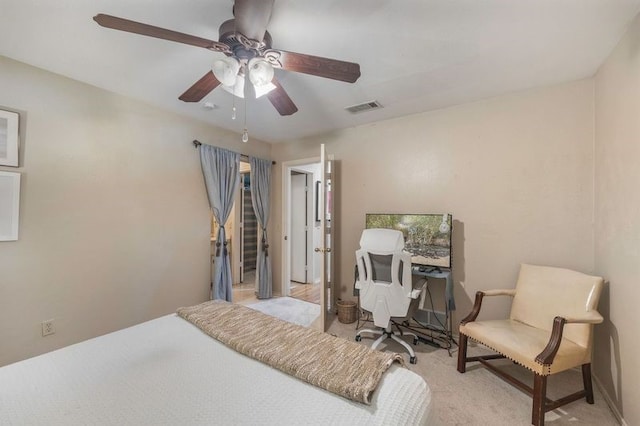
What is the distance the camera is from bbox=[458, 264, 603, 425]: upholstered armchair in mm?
1676

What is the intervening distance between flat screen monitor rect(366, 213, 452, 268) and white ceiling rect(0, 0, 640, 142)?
1.25 meters

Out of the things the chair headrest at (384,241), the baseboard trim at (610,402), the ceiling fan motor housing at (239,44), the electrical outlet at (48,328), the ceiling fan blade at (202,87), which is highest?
the ceiling fan motor housing at (239,44)

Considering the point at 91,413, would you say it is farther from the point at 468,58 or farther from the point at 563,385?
the point at 563,385

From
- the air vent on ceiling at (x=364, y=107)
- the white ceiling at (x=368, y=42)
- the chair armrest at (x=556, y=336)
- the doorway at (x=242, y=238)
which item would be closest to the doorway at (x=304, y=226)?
the doorway at (x=242, y=238)

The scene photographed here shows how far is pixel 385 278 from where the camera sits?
2.44m

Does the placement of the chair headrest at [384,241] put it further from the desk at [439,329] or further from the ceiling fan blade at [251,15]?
the ceiling fan blade at [251,15]

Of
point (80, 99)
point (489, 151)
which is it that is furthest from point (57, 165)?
point (489, 151)

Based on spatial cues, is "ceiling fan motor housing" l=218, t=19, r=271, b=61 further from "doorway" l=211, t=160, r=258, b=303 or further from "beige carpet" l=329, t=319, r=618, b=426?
"doorway" l=211, t=160, r=258, b=303

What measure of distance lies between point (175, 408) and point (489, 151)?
312cm

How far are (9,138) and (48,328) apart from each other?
1538 millimetres

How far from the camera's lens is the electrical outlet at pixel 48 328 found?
2182 mm

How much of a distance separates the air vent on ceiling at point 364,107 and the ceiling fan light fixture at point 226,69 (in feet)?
A: 5.25

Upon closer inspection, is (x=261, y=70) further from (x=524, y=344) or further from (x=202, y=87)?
(x=524, y=344)

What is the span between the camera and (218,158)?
3445 mm
